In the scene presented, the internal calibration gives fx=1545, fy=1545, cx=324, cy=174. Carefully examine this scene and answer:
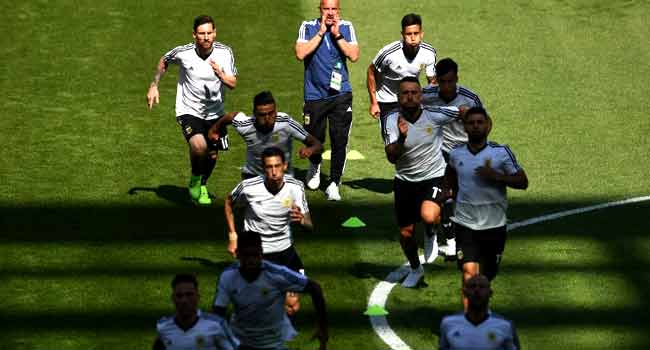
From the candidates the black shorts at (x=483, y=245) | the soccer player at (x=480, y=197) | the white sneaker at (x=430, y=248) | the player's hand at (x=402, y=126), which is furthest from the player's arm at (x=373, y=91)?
the black shorts at (x=483, y=245)

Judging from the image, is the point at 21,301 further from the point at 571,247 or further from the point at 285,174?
the point at 571,247

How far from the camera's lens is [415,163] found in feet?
52.9

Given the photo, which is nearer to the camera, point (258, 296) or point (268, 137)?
point (258, 296)

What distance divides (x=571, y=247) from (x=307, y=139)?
11.3 ft

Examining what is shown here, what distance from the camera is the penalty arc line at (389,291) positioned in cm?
1502

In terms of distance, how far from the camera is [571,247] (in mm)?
17562

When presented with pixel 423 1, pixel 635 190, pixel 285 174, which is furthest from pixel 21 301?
pixel 423 1

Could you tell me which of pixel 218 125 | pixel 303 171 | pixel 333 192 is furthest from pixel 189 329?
pixel 303 171

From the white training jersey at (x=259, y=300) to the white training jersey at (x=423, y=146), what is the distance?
11.8ft

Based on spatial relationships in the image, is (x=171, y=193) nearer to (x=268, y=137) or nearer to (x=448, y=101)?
(x=268, y=137)

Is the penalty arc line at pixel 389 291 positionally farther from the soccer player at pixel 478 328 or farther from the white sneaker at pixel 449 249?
the soccer player at pixel 478 328

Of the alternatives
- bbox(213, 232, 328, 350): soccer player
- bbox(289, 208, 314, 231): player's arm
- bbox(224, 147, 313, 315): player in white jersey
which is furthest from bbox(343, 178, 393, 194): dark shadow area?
bbox(213, 232, 328, 350): soccer player

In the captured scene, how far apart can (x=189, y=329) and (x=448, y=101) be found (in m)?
5.78

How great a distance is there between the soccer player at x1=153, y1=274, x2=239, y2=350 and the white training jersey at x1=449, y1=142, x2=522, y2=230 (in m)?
3.59
